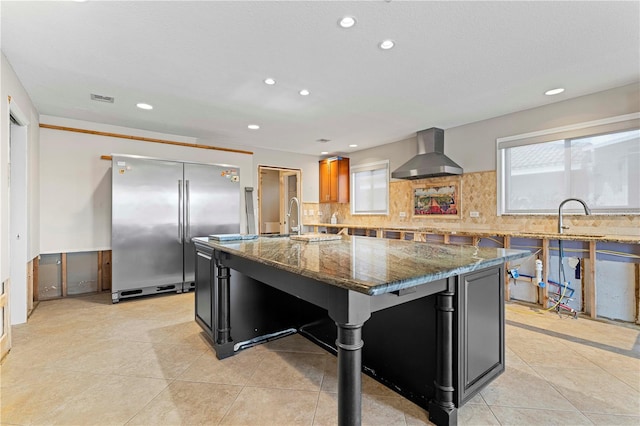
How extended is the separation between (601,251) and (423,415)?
2952 mm

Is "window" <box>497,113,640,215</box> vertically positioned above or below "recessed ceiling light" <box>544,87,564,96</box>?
below

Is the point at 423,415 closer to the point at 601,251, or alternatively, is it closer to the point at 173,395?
the point at 173,395

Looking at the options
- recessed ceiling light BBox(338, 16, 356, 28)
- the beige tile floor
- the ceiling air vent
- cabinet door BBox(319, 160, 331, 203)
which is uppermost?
recessed ceiling light BBox(338, 16, 356, 28)

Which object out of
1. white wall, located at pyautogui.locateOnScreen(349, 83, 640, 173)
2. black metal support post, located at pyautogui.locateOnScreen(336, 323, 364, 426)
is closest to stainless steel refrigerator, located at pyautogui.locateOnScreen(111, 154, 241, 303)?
white wall, located at pyautogui.locateOnScreen(349, 83, 640, 173)

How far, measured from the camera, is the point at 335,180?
22.3 feet

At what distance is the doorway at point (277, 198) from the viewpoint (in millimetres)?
7141

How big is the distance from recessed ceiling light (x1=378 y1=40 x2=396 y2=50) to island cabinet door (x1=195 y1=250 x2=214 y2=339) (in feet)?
7.22

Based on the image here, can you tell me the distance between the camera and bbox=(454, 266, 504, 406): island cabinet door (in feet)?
5.20

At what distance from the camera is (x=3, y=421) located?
5.39 feet

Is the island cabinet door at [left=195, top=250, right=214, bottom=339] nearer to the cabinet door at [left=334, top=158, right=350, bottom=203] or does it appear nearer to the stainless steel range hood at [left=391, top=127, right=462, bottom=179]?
the stainless steel range hood at [left=391, top=127, right=462, bottom=179]

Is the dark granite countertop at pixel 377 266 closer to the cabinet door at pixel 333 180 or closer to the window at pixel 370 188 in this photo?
the window at pixel 370 188

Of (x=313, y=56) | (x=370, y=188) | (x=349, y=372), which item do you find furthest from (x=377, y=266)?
(x=370, y=188)

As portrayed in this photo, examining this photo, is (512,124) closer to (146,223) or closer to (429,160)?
(429,160)

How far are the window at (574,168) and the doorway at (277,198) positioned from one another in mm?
4110
